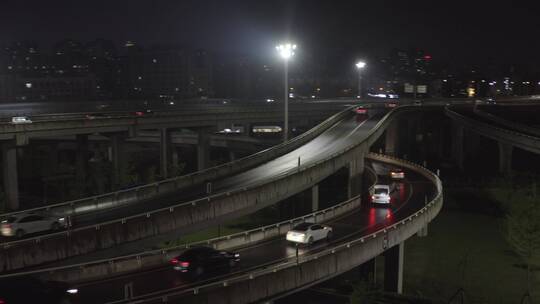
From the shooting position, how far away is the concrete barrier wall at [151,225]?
20938 mm

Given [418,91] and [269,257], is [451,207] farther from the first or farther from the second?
[418,91]

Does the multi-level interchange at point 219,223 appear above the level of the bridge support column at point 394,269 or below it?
above

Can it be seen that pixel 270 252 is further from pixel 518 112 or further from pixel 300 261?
pixel 518 112

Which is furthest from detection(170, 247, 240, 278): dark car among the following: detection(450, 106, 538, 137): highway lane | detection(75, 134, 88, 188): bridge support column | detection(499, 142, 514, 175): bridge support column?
detection(450, 106, 538, 137): highway lane

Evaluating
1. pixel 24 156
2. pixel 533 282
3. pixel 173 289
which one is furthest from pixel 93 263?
pixel 24 156

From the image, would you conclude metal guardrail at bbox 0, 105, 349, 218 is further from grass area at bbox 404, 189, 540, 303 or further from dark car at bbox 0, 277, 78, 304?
grass area at bbox 404, 189, 540, 303

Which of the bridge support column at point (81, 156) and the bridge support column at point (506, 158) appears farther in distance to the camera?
the bridge support column at point (506, 158)

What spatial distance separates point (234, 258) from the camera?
23172 mm

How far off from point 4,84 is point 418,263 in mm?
151828

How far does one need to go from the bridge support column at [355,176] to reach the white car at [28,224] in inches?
1043

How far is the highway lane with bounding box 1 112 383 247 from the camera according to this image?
96.0ft

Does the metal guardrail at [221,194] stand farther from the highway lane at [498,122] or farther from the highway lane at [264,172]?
the highway lane at [498,122]

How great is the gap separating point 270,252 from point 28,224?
1160 centimetres

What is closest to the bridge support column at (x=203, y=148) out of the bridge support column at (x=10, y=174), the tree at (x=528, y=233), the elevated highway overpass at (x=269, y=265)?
the bridge support column at (x=10, y=174)
